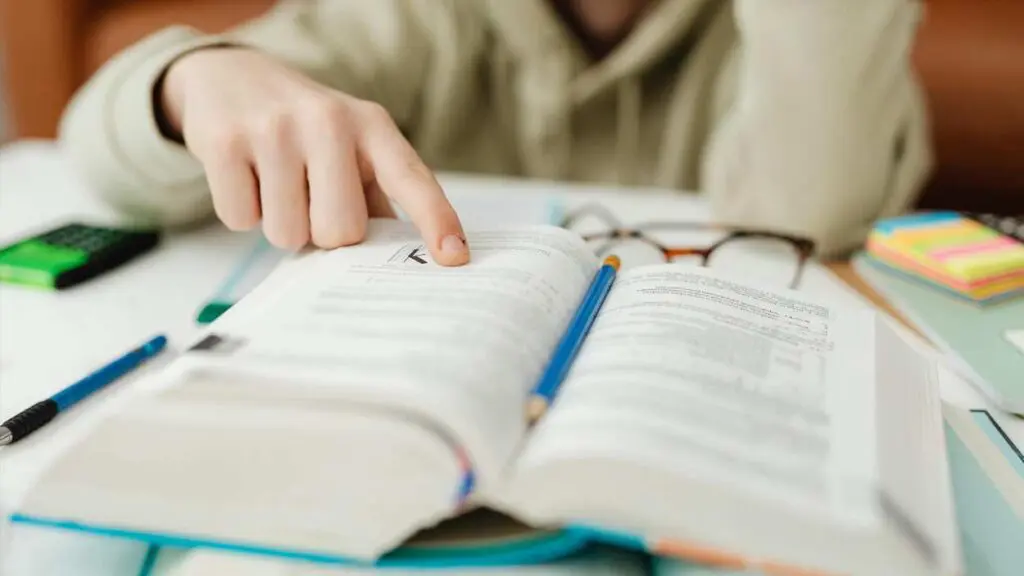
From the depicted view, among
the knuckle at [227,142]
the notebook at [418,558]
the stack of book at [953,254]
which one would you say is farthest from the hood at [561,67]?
the notebook at [418,558]

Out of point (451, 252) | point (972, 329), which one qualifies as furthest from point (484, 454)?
point (972, 329)

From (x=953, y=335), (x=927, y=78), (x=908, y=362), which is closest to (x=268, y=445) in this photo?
(x=908, y=362)

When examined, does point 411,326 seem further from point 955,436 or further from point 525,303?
point 955,436

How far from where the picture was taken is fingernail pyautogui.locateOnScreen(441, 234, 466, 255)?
0.42 meters

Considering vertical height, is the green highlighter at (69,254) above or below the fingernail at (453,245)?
below

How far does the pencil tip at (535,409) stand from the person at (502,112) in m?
0.12

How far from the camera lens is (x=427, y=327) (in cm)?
34

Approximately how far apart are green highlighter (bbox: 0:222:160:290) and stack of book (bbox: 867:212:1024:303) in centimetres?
57

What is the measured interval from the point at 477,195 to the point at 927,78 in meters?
0.83

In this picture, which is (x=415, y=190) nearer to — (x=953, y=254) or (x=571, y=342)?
(x=571, y=342)

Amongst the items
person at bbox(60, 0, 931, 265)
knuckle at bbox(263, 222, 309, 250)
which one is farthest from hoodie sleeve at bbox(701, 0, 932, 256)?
knuckle at bbox(263, 222, 309, 250)

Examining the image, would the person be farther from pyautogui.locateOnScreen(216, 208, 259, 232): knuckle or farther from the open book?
the open book

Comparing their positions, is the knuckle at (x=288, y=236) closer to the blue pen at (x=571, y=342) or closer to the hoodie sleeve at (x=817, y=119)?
the blue pen at (x=571, y=342)

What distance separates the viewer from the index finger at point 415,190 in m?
0.43
